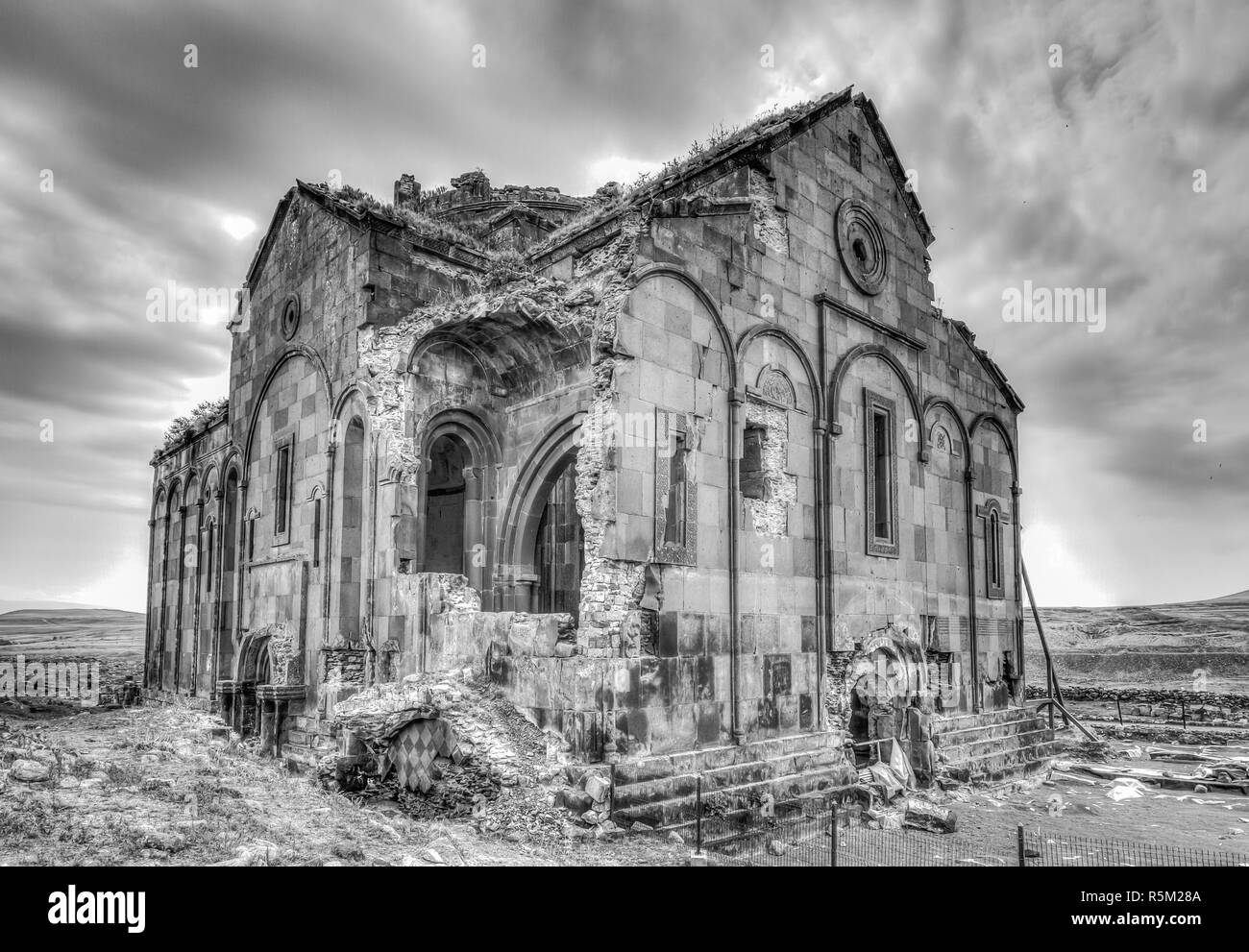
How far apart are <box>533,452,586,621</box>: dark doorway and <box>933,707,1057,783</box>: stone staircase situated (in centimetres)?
621

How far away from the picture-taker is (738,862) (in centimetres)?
896

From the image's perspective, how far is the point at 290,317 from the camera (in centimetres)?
1681

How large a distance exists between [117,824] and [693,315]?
8442 mm

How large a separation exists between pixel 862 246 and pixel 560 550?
7327 millimetres

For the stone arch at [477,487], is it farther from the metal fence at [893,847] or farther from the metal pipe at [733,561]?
the metal fence at [893,847]

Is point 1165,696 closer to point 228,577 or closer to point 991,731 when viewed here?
point 991,731

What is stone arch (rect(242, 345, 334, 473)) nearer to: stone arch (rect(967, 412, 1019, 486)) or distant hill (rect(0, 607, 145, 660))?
stone arch (rect(967, 412, 1019, 486))

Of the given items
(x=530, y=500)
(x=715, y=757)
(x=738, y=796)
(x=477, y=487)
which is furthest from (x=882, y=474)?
(x=477, y=487)

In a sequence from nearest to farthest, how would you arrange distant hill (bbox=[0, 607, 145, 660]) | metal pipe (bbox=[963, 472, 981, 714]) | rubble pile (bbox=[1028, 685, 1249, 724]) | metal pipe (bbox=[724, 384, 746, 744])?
metal pipe (bbox=[724, 384, 746, 744]) → metal pipe (bbox=[963, 472, 981, 714]) → rubble pile (bbox=[1028, 685, 1249, 724]) → distant hill (bbox=[0, 607, 145, 660])

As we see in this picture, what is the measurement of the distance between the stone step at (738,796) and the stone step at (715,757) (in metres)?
0.29

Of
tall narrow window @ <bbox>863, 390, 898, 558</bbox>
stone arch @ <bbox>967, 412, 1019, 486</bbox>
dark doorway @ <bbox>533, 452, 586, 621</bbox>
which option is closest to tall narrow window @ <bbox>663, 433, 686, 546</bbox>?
dark doorway @ <bbox>533, 452, 586, 621</bbox>

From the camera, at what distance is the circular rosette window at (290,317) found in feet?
54.3

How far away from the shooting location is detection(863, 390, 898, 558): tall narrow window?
47.9ft

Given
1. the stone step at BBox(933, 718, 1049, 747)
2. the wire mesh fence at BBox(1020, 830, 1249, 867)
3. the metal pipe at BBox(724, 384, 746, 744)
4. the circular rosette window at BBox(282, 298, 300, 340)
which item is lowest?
the wire mesh fence at BBox(1020, 830, 1249, 867)
